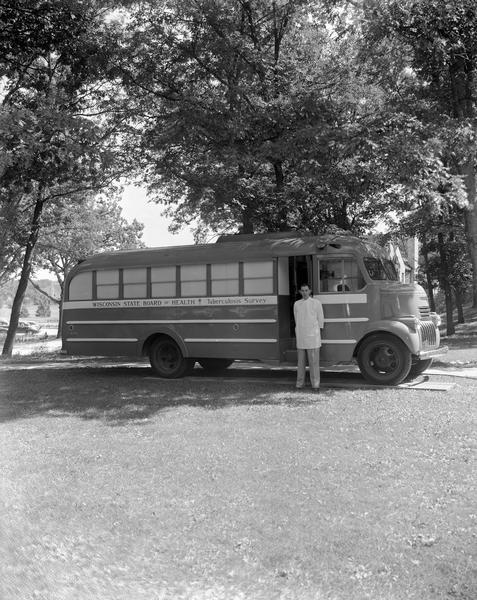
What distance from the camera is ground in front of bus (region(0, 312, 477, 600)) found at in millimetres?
3877

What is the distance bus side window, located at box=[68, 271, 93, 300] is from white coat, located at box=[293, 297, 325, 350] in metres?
5.68

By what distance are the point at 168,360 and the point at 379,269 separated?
503cm

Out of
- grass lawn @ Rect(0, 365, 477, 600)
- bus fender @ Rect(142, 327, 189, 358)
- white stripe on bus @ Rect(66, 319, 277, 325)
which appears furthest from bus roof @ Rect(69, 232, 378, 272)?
grass lawn @ Rect(0, 365, 477, 600)

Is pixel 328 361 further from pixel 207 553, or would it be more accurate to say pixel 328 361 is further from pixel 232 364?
pixel 207 553

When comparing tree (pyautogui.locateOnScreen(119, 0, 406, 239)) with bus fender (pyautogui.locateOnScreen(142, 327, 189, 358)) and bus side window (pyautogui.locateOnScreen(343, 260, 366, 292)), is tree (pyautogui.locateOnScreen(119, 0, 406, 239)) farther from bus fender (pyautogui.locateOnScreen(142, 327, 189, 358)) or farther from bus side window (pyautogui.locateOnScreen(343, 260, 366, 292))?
bus fender (pyautogui.locateOnScreen(142, 327, 189, 358))

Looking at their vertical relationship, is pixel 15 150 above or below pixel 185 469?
above

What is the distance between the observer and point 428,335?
1200 centimetres

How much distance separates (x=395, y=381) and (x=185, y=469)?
244 inches

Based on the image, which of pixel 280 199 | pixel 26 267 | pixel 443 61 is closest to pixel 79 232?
pixel 26 267

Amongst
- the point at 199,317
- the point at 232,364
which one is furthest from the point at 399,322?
the point at 232,364

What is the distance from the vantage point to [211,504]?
17.1ft

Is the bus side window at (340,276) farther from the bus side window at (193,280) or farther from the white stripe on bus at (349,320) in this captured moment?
the bus side window at (193,280)

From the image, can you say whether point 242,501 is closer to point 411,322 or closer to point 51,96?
point 411,322

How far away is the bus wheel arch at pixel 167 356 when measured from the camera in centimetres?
1339
